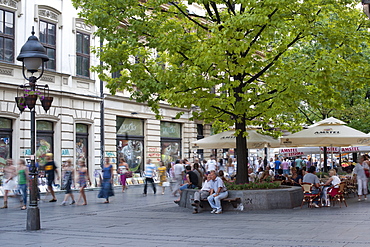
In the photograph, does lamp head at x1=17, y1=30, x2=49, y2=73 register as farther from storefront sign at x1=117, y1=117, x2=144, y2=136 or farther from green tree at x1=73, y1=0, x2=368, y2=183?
storefront sign at x1=117, y1=117, x2=144, y2=136

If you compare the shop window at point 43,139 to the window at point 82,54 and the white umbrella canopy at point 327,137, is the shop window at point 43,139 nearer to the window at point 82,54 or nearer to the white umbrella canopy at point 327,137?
the window at point 82,54

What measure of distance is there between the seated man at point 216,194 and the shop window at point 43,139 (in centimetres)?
1279

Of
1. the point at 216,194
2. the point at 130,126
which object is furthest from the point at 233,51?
the point at 130,126

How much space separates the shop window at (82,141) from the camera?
30359mm

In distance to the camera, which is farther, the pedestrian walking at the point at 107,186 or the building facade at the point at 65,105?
the building facade at the point at 65,105

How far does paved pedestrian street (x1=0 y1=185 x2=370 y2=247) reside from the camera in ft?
35.5

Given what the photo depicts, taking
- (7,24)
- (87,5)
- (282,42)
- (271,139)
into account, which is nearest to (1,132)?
(7,24)

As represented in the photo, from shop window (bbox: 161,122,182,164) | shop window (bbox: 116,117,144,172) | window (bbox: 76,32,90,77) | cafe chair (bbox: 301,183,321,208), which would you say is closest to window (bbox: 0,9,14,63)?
window (bbox: 76,32,90,77)

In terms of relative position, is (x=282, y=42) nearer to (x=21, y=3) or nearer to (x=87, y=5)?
(x=87, y=5)

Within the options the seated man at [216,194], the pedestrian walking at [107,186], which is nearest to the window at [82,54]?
the pedestrian walking at [107,186]

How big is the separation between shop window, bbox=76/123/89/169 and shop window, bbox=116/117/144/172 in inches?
123

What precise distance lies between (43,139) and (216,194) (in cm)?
1371

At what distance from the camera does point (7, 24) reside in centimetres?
Result: 2562

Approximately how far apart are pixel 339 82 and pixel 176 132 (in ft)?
81.3
